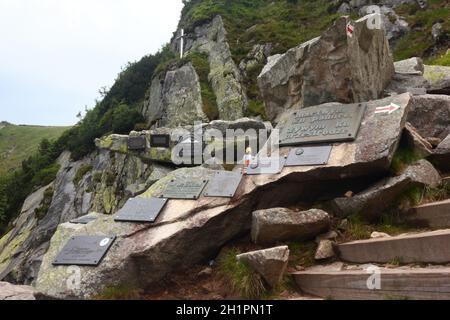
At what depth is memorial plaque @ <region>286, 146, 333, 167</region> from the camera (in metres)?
6.20

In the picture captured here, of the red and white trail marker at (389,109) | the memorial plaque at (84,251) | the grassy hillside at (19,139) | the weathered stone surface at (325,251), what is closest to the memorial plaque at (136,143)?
the memorial plaque at (84,251)

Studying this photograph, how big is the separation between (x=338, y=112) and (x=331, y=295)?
3.75m

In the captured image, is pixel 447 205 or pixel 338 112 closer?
pixel 447 205

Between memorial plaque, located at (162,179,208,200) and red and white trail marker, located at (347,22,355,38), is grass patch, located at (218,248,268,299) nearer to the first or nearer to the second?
memorial plaque, located at (162,179,208,200)

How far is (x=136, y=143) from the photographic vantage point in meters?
13.4

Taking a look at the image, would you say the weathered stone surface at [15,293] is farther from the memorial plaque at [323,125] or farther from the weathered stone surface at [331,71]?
the weathered stone surface at [331,71]

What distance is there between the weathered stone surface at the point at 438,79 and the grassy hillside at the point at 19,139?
75836 mm

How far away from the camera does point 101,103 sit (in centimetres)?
3559

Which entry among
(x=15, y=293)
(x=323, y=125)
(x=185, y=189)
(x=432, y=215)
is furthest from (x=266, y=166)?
(x=15, y=293)

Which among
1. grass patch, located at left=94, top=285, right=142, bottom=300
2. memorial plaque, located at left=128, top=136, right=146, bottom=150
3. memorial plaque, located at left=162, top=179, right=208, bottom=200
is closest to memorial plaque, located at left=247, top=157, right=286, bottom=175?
memorial plaque, located at left=162, top=179, right=208, bottom=200

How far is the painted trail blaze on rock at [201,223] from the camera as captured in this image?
5531 mm

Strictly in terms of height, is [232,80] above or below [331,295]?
above
